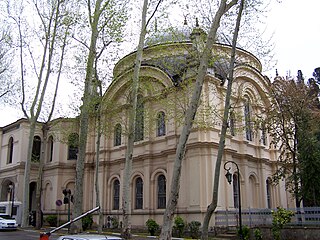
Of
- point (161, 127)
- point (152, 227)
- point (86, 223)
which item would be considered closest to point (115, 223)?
point (86, 223)

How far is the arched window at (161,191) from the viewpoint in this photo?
78.9 feet

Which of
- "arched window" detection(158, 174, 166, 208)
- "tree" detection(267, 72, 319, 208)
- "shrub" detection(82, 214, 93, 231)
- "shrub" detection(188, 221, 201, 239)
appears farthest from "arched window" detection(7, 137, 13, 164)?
"tree" detection(267, 72, 319, 208)

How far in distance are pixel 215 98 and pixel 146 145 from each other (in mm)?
5612

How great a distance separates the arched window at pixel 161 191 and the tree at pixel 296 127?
684 cm

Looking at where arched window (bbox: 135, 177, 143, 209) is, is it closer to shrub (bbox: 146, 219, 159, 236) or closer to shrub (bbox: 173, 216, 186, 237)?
shrub (bbox: 146, 219, 159, 236)

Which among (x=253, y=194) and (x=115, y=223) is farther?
(x=253, y=194)

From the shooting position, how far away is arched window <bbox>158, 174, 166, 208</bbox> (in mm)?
24038

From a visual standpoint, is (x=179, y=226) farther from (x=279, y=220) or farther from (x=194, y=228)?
(x=279, y=220)

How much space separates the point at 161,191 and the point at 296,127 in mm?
9064

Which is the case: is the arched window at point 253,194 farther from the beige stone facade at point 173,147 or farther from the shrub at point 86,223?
the shrub at point 86,223

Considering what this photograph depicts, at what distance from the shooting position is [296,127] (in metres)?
21.6

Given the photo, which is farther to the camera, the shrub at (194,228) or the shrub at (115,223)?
the shrub at (115,223)

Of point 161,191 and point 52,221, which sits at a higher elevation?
point 161,191

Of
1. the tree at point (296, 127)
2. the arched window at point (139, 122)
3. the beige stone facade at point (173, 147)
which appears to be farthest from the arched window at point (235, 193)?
the arched window at point (139, 122)
